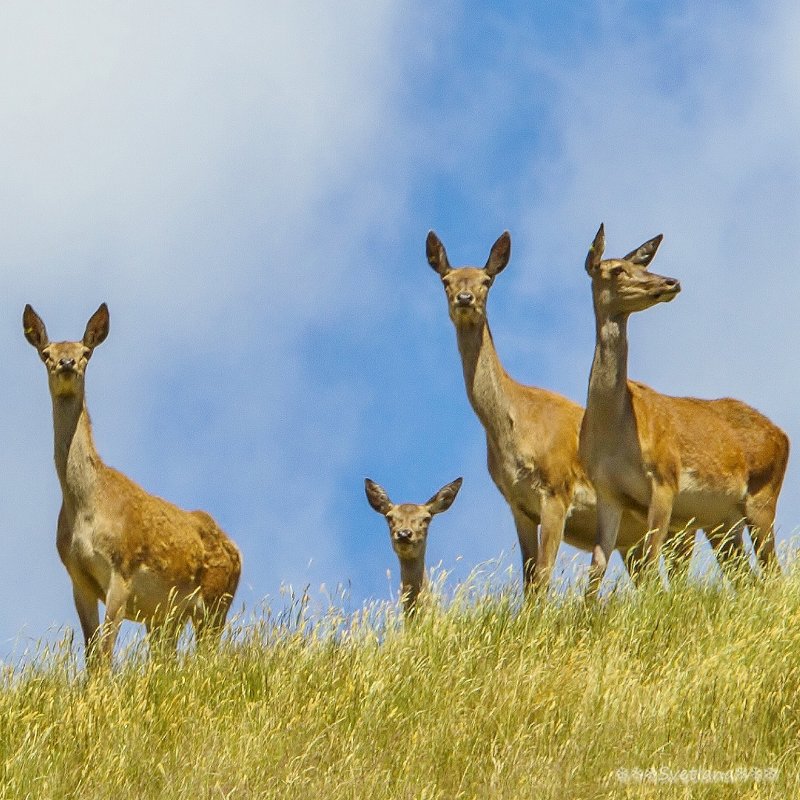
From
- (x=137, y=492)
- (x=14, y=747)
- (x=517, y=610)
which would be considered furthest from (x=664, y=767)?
(x=137, y=492)

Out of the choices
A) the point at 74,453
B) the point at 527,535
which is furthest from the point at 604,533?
the point at 74,453

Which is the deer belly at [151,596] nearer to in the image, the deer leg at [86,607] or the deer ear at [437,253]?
the deer leg at [86,607]

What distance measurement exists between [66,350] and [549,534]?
3787 millimetres

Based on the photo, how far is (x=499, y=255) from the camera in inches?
579

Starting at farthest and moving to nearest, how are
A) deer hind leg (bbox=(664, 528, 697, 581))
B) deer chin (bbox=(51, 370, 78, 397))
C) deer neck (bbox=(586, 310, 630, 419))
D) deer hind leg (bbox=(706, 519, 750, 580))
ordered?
1. deer hind leg (bbox=(706, 519, 750, 580))
2. deer chin (bbox=(51, 370, 78, 397))
3. deer neck (bbox=(586, 310, 630, 419))
4. deer hind leg (bbox=(664, 528, 697, 581))

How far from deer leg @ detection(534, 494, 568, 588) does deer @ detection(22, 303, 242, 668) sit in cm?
237

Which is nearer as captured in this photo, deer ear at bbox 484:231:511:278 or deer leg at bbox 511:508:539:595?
deer leg at bbox 511:508:539:595

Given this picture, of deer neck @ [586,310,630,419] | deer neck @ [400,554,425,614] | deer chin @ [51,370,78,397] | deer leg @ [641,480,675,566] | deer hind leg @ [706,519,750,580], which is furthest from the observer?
deer hind leg @ [706,519,750,580]

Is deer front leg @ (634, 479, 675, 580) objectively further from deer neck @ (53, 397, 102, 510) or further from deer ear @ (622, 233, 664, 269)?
deer neck @ (53, 397, 102, 510)

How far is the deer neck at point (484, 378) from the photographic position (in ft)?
46.5

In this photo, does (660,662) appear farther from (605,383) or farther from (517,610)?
(605,383)

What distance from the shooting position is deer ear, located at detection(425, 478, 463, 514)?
581 inches

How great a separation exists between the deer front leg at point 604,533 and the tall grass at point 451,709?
0.87m

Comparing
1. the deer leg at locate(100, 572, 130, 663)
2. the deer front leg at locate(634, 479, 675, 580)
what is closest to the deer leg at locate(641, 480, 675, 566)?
the deer front leg at locate(634, 479, 675, 580)
